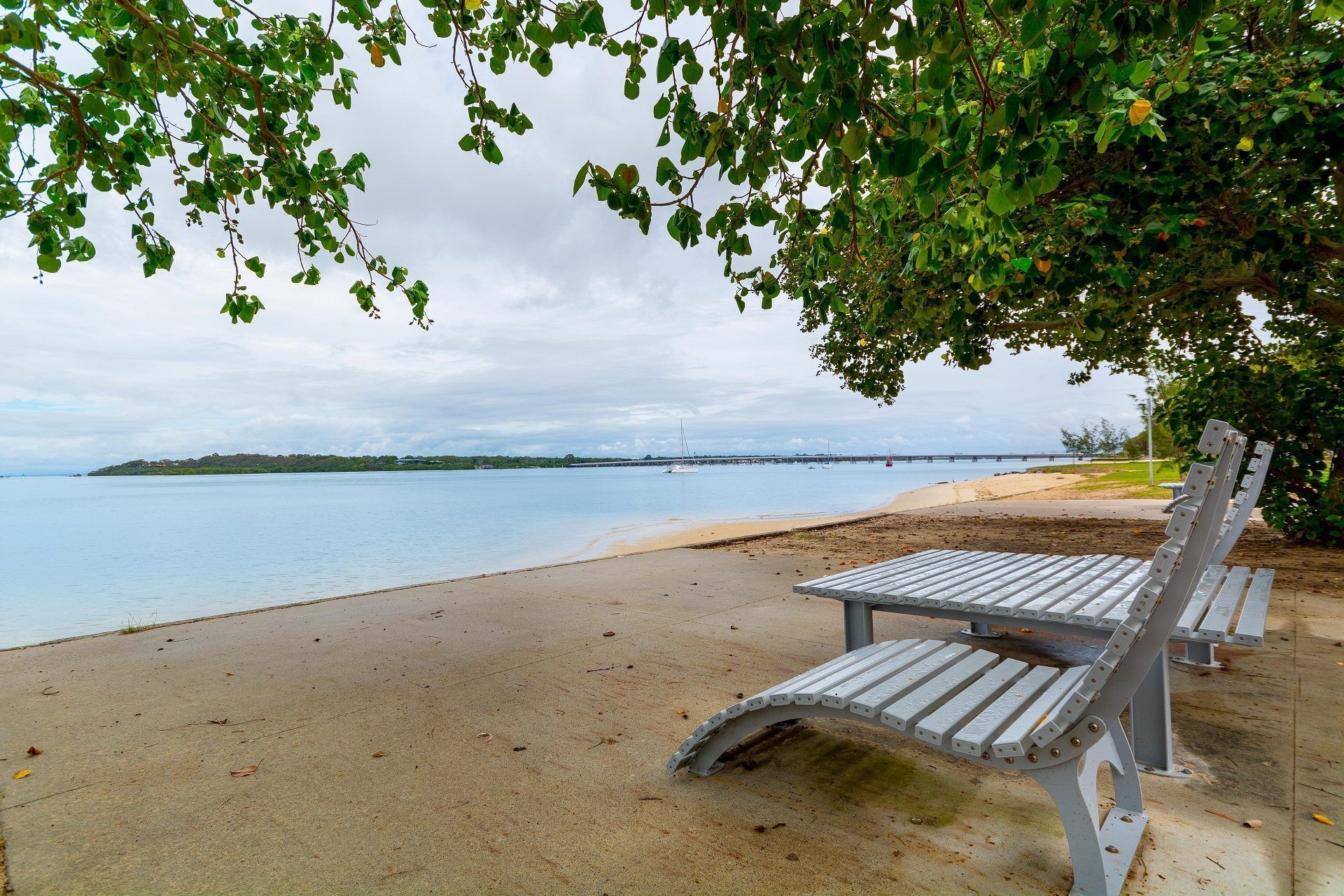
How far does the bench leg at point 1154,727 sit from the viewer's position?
8.52ft

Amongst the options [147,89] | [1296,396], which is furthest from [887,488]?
[147,89]

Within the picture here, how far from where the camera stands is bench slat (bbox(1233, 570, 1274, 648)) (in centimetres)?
253

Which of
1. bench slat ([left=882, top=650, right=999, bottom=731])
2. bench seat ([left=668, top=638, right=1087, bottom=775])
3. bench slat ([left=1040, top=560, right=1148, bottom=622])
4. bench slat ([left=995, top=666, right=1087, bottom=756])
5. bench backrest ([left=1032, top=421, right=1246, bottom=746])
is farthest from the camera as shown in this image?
bench slat ([left=1040, top=560, right=1148, bottom=622])

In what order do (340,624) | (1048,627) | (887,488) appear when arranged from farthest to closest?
(887,488)
(340,624)
(1048,627)

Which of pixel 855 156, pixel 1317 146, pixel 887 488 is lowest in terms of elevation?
pixel 887 488

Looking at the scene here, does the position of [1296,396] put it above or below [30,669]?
above

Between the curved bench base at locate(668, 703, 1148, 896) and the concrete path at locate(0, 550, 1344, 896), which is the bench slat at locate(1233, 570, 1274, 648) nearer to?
the concrete path at locate(0, 550, 1344, 896)

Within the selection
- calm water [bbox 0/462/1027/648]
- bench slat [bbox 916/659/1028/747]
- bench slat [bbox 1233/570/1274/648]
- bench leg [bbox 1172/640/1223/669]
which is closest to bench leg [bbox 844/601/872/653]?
bench slat [bbox 916/659/1028/747]

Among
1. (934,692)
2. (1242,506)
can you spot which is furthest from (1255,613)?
(934,692)

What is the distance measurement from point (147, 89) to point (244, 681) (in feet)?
11.7

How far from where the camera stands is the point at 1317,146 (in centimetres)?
477

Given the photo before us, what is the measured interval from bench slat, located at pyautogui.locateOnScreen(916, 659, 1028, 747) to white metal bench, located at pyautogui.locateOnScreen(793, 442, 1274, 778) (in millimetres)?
518

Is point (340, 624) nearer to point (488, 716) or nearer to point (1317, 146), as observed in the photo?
point (488, 716)

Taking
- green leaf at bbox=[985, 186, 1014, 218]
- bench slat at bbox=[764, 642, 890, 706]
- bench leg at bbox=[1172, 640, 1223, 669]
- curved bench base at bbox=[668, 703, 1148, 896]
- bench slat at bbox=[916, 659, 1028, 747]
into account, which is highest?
green leaf at bbox=[985, 186, 1014, 218]
